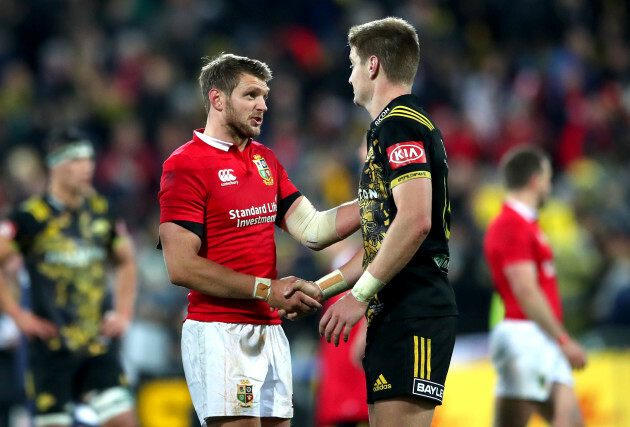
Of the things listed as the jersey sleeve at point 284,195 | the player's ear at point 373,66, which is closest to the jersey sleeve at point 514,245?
the jersey sleeve at point 284,195

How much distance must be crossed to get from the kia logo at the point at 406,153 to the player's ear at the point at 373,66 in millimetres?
478

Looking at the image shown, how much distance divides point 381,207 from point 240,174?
81cm

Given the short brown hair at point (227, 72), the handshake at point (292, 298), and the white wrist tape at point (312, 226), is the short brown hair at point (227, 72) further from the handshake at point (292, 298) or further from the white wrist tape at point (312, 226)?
the handshake at point (292, 298)

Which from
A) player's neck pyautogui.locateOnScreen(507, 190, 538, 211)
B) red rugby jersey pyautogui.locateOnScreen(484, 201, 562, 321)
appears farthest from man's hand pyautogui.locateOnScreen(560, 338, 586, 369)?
player's neck pyautogui.locateOnScreen(507, 190, 538, 211)

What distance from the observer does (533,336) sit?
722cm

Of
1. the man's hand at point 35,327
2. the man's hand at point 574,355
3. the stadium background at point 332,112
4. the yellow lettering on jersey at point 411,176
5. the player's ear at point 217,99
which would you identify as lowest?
the man's hand at point 574,355

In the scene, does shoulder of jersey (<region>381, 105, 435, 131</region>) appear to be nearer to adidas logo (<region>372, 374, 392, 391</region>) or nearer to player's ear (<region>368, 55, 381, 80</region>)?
player's ear (<region>368, 55, 381, 80</region>)

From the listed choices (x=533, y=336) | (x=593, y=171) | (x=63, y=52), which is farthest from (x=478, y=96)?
(x=533, y=336)

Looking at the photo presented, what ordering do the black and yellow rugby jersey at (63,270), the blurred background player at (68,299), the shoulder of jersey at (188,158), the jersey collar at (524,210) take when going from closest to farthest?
the shoulder of jersey at (188,158) → the blurred background player at (68,299) → the black and yellow rugby jersey at (63,270) → the jersey collar at (524,210)

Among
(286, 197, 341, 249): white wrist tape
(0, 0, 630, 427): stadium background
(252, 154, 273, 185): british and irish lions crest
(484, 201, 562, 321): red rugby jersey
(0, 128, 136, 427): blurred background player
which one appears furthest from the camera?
(0, 0, 630, 427): stadium background

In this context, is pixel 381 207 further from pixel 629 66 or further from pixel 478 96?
Answer: pixel 629 66

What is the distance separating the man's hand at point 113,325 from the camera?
700 centimetres

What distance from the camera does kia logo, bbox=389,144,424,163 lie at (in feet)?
14.0

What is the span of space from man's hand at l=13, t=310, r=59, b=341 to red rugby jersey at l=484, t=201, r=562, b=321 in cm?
349
